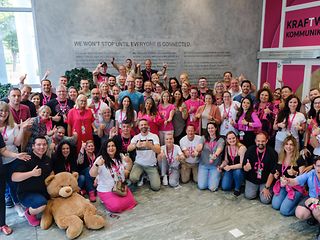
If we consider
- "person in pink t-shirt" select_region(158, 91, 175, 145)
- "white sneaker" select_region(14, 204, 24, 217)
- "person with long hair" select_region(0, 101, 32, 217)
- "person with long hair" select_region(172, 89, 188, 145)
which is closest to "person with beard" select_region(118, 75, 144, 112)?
"person in pink t-shirt" select_region(158, 91, 175, 145)

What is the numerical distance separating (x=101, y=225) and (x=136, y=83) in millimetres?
2671

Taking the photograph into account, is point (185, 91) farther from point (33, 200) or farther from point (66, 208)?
point (33, 200)

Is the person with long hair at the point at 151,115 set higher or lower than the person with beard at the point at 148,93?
lower

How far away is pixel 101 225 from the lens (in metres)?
3.08

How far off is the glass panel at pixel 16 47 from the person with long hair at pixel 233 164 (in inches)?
204

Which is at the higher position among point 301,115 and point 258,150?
point 301,115

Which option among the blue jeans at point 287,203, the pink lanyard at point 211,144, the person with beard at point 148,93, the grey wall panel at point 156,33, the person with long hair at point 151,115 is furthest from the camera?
the grey wall panel at point 156,33

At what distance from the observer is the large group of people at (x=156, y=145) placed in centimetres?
318

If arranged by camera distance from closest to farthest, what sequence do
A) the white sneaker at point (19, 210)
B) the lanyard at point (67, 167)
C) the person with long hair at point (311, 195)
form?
the person with long hair at point (311, 195) < the white sneaker at point (19, 210) < the lanyard at point (67, 167)

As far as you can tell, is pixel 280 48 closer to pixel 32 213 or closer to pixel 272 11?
pixel 272 11

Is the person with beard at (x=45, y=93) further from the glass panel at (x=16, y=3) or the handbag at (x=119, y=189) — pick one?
the glass panel at (x=16, y=3)

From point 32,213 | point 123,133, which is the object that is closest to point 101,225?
point 32,213

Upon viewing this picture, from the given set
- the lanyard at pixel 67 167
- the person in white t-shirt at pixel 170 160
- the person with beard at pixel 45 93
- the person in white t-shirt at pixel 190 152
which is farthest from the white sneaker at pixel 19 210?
the person in white t-shirt at pixel 190 152

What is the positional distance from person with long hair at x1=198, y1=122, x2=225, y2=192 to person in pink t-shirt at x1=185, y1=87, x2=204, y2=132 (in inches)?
18.1
